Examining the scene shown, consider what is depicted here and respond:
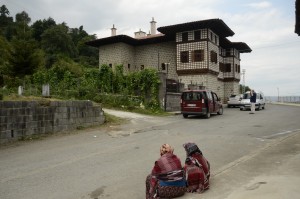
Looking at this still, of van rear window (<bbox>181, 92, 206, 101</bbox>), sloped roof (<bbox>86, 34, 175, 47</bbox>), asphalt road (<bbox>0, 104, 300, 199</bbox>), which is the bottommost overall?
asphalt road (<bbox>0, 104, 300, 199</bbox>)

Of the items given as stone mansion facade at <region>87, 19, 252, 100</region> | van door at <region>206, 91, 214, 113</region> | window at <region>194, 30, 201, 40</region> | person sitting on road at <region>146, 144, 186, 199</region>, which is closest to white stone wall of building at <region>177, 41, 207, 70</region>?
stone mansion facade at <region>87, 19, 252, 100</region>

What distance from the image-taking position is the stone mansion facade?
37.6m

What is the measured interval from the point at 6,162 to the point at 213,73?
109 feet

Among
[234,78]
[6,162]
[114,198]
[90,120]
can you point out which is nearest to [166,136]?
[90,120]

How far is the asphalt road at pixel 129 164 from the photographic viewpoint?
6039mm

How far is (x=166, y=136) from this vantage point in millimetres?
13148

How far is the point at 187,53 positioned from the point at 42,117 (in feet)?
88.9

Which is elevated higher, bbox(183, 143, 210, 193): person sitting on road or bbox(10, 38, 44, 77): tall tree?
bbox(10, 38, 44, 77): tall tree

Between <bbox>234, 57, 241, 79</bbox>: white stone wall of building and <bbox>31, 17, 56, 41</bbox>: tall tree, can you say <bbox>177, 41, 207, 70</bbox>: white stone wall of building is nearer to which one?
<bbox>234, 57, 241, 79</bbox>: white stone wall of building

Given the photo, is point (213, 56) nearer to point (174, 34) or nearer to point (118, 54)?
point (174, 34)

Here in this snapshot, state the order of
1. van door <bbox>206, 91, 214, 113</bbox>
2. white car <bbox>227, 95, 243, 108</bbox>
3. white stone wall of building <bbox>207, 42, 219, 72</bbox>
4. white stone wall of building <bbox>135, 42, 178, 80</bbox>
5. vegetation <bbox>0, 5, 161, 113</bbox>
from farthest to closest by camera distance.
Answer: white stone wall of building <bbox>135, 42, 178, 80</bbox> < white stone wall of building <bbox>207, 42, 219, 72</bbox> < white car <bbox>227, 95, 243, 108</bbox> < vegetation <bbox>0, 5, 161, 113</bbox> < van door <bbox>206, 91, 214, 113</bbox>

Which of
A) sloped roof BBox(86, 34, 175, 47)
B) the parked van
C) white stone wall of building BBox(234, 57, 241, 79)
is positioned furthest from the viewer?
white stone wall of building BBox(234, 57, 241, 79)

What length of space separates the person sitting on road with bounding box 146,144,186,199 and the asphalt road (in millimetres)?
352

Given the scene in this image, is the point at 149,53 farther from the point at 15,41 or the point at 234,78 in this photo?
the point at 15,41
